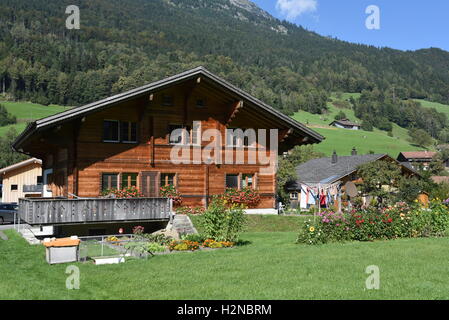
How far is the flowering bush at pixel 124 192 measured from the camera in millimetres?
26438

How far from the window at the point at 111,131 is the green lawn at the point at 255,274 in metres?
10.5

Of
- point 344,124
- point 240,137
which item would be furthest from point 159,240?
point 344,124

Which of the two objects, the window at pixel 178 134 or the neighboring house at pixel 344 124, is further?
the neighboring house at pixel 344 124

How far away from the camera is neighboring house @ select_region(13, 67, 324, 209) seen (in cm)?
2608

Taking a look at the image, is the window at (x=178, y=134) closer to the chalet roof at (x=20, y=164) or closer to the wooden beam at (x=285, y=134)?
the wooden beam at (x=285, y=134)

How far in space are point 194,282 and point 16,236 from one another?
15.9m

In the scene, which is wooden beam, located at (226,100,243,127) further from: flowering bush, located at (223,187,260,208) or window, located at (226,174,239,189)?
flowering bush, located at (223,187,260,208)

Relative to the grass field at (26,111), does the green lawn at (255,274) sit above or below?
below

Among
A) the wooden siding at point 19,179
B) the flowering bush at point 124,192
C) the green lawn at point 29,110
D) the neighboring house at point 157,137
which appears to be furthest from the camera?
the green lawn at point 29,110

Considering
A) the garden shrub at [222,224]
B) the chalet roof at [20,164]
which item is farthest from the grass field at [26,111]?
the garden shrub at [222,224]

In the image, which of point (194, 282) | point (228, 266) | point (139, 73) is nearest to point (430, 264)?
point (228, 266)

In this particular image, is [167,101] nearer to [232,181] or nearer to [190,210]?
[232,181]

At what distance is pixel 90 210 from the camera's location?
22.8 metres

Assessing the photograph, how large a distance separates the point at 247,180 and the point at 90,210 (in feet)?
36.4
